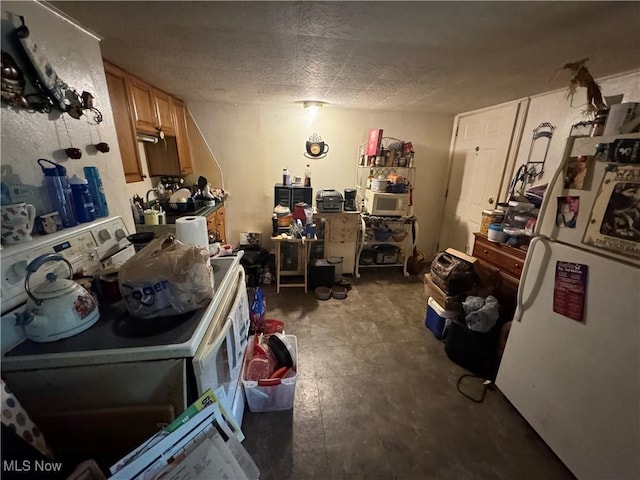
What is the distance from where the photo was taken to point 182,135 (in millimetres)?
3014

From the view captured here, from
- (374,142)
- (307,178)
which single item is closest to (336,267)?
(307,178)

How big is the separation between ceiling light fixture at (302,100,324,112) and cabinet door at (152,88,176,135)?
1487 mm

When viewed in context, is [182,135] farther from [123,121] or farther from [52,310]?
[52,310]

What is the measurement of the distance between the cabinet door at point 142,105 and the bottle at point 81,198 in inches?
43.7

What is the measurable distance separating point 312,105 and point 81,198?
2608 mm

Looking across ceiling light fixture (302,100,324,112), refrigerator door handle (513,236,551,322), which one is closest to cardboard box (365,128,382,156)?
ceiling light fixture (302,100,324,112)

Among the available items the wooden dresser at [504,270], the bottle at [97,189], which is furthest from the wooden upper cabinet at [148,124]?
the wooden dresser at [504,270]

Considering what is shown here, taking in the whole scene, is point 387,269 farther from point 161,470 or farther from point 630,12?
point 161,470

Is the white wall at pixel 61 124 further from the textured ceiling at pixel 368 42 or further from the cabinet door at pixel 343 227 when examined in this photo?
the cabinet door at pixel 343 227

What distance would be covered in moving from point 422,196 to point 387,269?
1.24m

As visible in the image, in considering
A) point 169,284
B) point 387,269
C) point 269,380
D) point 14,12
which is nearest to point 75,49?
point 14,12

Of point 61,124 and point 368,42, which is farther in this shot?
point 368,42

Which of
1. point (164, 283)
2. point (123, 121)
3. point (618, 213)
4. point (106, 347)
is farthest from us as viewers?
point (123, 121)

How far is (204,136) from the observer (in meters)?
3.33
